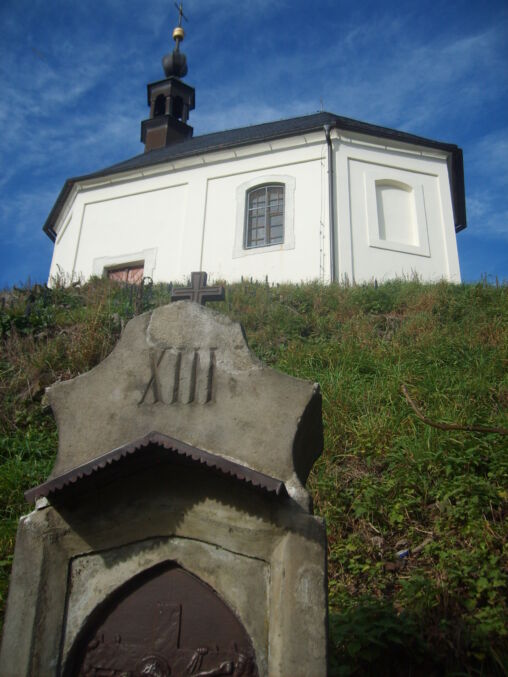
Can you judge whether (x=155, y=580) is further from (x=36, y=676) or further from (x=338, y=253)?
(x=338, y=253)

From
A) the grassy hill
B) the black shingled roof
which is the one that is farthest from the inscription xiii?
the black shingled roof

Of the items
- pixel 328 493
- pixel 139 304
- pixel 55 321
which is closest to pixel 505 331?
pixel 328 493

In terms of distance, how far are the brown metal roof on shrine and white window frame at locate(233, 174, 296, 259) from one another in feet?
42.4

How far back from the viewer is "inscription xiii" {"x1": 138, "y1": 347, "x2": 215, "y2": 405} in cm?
289

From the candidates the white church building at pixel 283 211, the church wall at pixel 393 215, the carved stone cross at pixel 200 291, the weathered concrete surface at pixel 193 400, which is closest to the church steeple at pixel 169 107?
the white church building at pixel 283 211

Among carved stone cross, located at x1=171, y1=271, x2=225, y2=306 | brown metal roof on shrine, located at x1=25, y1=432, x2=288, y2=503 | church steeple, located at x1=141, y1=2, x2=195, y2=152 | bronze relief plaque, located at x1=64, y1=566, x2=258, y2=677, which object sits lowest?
bronze relief plaque, located at x1=64, y1=566, x2=258, y2=677

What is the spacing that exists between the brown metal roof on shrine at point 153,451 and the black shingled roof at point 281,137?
1510 centimetres

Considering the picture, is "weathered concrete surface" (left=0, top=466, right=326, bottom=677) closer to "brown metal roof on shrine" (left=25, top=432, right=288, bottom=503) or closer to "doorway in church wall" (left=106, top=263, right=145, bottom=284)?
"brown metal roof on shrine" (left=25, top=432, right=288, bottom=503)

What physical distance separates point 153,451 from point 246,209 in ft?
47.5

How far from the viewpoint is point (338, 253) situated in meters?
14.6

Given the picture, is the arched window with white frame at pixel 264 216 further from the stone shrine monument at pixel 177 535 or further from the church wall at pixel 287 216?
the stone shrine monument at pixel 177 535

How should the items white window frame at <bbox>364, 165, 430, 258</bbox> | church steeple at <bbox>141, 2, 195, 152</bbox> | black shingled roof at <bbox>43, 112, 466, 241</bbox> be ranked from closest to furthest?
1. white window frame at <bbox>364, 165, 430, 258</bbox>
2. black shingled roof at <bbox>43, 112, 466, 241</bbox>
3. church steeple at <bbox>141, 2, 195, 152</bbox>

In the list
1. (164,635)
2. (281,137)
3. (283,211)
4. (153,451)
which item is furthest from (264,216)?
(164,635)

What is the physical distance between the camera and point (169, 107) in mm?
24297
